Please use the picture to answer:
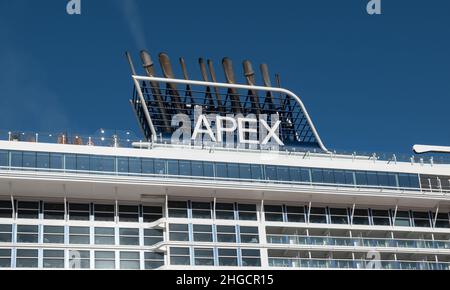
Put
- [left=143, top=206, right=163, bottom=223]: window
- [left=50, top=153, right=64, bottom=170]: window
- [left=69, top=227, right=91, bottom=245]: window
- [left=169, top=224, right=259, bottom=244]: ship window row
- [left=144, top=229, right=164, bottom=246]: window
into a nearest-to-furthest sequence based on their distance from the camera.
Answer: [left=69, top=227, right=91, bottom=245]: window → [left=50, top=153, right=64, bottom=170]: window → [left=144, top=229, right=164, bottom=246]: window → [left=169, top=224, right=259, bottom=244]: ship window row → [left=143, top=206, right=163, bottom=223]: window

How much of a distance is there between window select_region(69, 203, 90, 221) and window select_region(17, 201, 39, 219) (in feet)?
7.29

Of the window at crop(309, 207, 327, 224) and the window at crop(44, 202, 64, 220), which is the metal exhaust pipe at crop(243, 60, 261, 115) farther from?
the window at crop(44, 202, 64, 220)

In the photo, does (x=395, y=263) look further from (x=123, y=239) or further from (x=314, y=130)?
(x=123, y=239)

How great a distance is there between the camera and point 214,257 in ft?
186

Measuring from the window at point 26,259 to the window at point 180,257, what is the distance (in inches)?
342

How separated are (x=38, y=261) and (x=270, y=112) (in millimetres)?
22017

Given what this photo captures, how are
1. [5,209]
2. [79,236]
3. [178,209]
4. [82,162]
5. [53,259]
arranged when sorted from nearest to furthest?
[53,259] → [5,209] → [79,236] → [82,162] → [178,209]

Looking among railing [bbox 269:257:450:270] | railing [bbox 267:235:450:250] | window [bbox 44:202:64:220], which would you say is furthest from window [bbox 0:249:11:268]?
railing [bbox 267:235:450:250]

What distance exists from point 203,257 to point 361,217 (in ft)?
43.2

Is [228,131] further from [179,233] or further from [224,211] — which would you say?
[179,233]

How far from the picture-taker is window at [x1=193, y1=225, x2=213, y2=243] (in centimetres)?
5731

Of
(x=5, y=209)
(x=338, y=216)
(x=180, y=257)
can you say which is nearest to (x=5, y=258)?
(x=5, y=209)
